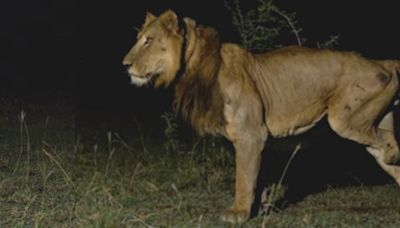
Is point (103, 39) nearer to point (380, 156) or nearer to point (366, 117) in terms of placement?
point (380, 156)

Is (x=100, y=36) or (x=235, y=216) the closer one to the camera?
(x=235, y=216)

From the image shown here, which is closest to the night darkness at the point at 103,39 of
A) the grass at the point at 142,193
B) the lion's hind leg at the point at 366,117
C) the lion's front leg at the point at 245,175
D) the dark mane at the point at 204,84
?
the grass at the point at 142,193

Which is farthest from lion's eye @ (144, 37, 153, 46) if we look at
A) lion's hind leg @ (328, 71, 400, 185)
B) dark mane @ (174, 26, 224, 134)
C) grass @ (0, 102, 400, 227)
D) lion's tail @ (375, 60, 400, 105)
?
lion's tail @ (375, 60, 400, 105)

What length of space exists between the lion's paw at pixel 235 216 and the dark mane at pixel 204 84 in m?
0.49

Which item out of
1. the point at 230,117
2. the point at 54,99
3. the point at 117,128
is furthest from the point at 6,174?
the point at 54,99

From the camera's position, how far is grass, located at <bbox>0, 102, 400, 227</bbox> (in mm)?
5477

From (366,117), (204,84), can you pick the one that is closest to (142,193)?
(204,84)

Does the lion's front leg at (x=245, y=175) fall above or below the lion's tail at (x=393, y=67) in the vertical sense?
below

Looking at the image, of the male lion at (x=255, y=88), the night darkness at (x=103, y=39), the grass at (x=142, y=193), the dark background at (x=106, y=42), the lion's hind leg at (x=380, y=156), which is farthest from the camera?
the night darkness at (x=103, y=39)

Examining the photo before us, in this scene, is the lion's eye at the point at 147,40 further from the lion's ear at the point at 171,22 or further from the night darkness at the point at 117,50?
the night darkness at the point at 117,50

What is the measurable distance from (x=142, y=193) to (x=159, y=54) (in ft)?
3.80

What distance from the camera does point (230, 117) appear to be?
560cm

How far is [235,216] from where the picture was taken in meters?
5.53

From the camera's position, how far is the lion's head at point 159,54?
222 inches
